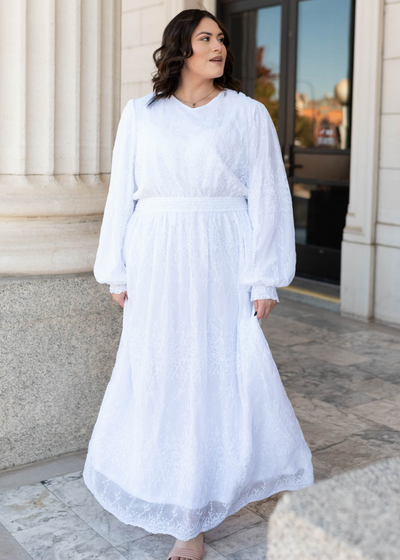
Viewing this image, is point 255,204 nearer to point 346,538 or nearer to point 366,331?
point 346,538

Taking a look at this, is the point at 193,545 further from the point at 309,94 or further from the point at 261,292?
the point at 309,94

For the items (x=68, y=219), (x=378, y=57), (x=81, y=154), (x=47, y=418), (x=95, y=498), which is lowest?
(x=95, y=498)

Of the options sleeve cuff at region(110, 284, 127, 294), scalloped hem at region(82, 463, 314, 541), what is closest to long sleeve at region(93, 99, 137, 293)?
sleeve cuff at region(110, 284, 127, 294)

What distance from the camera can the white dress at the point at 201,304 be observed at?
250cm

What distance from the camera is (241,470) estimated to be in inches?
98.4

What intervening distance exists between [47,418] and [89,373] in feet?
0.87

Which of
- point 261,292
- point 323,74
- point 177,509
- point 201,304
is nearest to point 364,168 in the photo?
point 323,74

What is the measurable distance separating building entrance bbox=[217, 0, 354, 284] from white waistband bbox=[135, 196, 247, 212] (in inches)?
177

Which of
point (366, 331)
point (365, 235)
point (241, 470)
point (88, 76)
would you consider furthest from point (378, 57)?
point (241, 470)

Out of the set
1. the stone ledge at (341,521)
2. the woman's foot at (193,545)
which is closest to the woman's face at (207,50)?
the woman's foot at (193,545)

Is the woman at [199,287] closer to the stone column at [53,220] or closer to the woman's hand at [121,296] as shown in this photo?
the woman's hand at [121,296]

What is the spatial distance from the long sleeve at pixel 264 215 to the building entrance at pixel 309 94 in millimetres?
4456

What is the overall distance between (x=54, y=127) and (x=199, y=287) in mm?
1173

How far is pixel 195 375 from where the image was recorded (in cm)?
249
